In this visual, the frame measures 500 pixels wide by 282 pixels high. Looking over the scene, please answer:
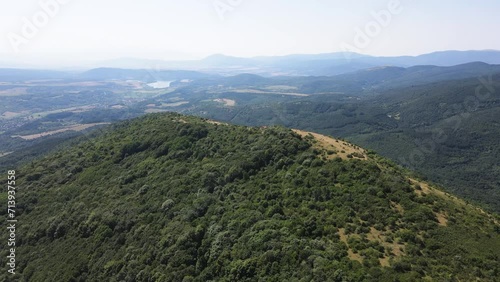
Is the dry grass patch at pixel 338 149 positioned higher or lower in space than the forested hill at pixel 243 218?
higher

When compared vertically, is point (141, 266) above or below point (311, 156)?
below

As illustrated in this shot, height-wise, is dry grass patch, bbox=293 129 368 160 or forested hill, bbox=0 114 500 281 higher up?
dry grass patch, bbox=293 129 368 160

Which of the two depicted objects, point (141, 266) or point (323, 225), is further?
point (141, 266)

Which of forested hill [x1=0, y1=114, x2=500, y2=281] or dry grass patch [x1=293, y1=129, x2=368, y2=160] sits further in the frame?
dry grass patch [x1=293, y1=129, x2=368, y2=160]

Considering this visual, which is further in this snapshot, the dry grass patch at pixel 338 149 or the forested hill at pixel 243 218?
the dry grass patch at pixel 338 149

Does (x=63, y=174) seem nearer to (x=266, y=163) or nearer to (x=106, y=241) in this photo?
(x=106, y=241)

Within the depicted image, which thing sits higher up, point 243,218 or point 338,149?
point 338,149

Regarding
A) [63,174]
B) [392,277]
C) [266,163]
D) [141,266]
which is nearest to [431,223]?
[392,277]

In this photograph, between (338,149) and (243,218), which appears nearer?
(243,218)
